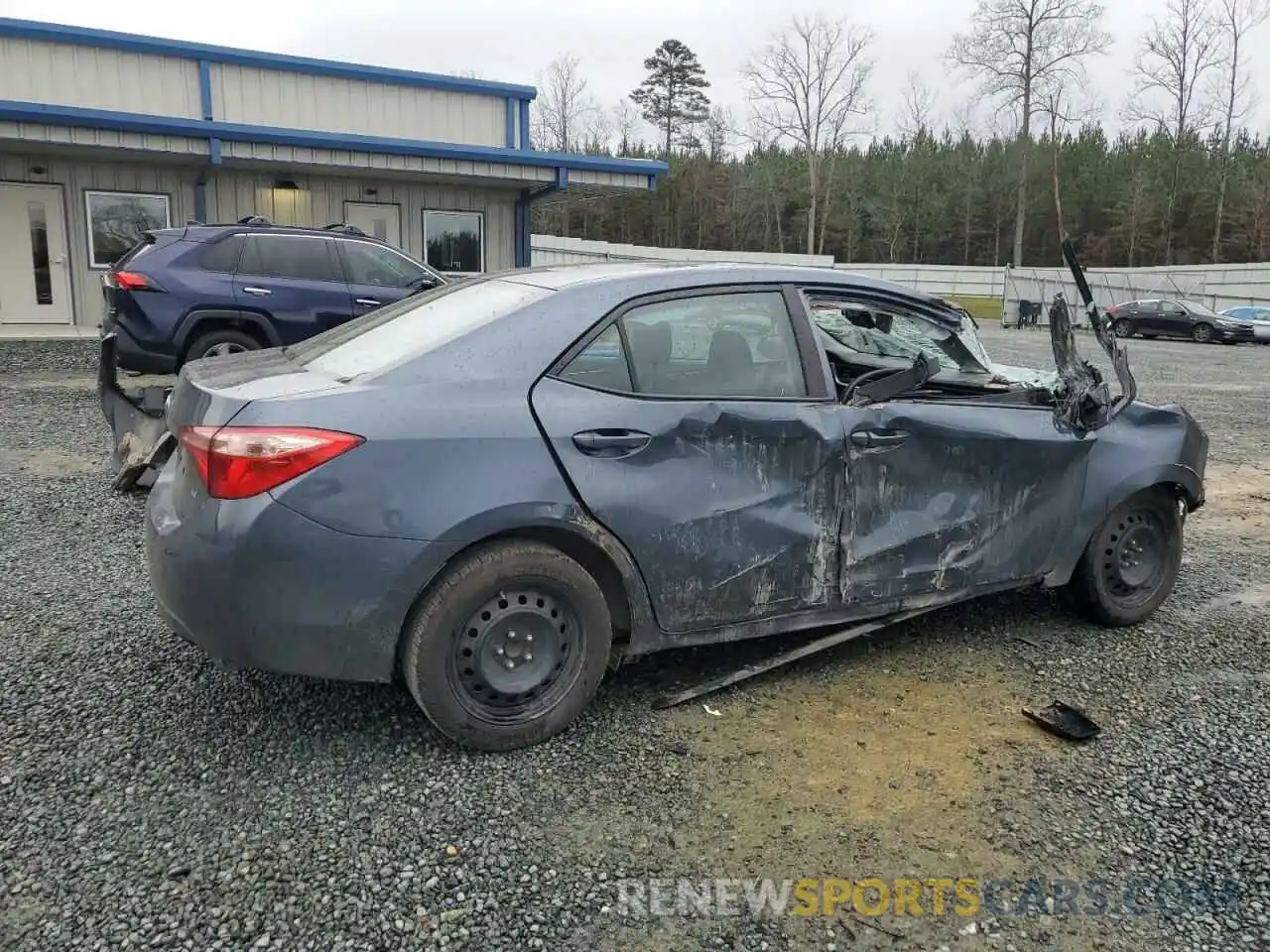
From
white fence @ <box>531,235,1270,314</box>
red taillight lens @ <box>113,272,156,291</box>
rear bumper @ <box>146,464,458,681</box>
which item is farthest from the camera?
white fence @ <box>531,235,1270,314</box>

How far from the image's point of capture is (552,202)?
19.5 meters

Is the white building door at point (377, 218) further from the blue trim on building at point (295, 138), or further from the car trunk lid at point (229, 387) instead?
the car trunk lid at point (229, 387)

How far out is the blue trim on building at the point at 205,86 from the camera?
15242 mm

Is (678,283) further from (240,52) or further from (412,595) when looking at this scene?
(240,52)

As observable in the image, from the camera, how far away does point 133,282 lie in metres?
8.79

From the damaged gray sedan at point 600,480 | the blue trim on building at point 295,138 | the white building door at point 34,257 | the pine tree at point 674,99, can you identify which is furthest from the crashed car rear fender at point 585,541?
the pine tree at point 674,99

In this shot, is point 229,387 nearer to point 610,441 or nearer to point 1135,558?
point 610,441

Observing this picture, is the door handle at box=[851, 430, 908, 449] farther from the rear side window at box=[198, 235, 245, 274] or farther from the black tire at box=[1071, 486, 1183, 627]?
the rear side window at box=[198, 235, 245, 274]

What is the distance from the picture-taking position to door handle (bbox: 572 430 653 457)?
3.14 metres

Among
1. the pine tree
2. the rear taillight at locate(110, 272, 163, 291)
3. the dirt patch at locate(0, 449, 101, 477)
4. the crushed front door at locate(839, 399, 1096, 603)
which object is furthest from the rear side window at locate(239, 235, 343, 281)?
the pine tree

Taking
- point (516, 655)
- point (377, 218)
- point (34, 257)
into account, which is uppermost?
point (377, 218)

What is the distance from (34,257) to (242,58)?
175 inches

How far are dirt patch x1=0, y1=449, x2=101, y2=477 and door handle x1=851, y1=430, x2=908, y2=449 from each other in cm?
572

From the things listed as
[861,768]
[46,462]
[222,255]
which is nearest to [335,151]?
[222,255]
